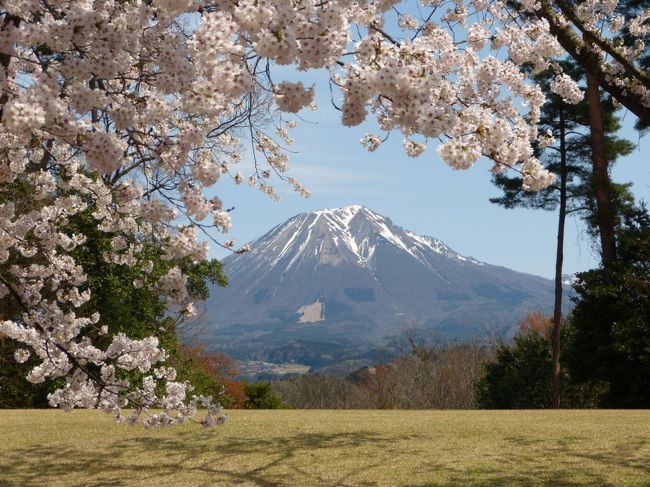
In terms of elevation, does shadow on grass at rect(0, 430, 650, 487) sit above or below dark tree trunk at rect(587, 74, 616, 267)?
below

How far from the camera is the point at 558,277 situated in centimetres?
2116

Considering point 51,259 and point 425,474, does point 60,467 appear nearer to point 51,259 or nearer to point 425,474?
point 51,259

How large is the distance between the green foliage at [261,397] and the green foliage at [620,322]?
8.71m

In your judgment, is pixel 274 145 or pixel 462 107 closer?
pixel 462 107

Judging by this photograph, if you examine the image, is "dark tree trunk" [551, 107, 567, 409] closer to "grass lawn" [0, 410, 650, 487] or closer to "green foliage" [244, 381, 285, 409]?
"green foliage" [244, 381, 285, 409]

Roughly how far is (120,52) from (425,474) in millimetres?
4865

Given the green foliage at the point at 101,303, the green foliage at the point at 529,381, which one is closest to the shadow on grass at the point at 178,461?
the green foliage at the point at 101,303

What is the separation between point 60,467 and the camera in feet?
23.7

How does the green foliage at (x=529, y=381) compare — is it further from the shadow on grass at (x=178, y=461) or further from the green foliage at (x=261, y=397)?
the shadow on grass at (x=178, y=461)

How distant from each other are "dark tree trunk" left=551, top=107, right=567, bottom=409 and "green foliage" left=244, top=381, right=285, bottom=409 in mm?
8242

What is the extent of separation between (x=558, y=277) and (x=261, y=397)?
388 inches

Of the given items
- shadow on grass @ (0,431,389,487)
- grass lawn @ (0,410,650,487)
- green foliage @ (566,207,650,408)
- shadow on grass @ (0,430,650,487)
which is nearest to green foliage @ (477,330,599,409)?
green foliage @ (566,207,650,408)

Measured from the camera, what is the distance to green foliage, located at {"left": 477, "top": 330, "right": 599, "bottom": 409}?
21.4m

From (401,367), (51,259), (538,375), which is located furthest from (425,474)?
(401,367)
